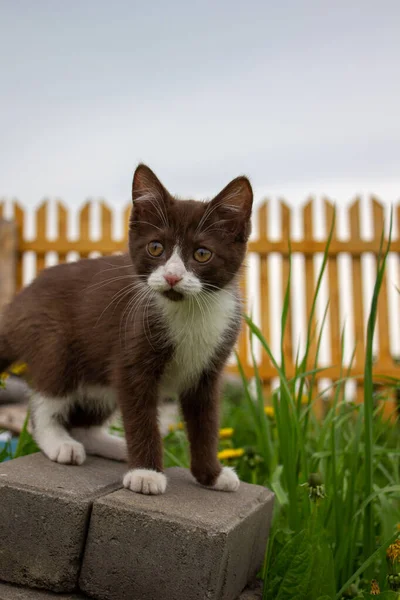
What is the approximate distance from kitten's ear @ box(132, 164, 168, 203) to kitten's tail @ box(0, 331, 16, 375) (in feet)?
3.19

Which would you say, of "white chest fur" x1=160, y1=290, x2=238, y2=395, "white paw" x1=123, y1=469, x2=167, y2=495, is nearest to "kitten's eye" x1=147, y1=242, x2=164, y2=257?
"white chest fur" x1=160, y1=290, x2=238, y2=395

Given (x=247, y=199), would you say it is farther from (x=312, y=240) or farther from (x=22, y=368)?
(x=312, y=240)

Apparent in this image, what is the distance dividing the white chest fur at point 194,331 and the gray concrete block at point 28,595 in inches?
29.7

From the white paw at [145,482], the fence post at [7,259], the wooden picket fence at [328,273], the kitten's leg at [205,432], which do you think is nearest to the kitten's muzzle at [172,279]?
the kitten's leg at [205,432]

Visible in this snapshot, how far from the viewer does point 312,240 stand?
8023 millimetres

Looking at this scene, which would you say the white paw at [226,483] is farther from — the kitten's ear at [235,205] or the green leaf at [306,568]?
the kitten's ear at [235,205]

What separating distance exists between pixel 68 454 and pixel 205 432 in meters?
0.56

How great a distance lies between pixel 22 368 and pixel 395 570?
65.8 inches

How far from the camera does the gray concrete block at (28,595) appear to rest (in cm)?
209

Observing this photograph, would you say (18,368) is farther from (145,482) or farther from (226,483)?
(226,483)

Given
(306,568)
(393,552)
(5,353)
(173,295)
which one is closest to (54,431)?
(5,353)

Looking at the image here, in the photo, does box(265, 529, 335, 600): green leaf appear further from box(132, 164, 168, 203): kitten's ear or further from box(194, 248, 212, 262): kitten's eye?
box(132, 164, 168, 203): kitten's ear

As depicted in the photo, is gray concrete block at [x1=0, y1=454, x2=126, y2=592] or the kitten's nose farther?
gray concrete block at [x1=0, y1=454, x2=126, y2=592]

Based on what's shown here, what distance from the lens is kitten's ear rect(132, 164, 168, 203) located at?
2178mm
